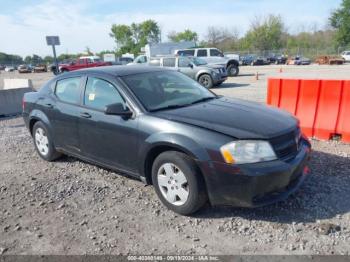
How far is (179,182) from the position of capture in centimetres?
358

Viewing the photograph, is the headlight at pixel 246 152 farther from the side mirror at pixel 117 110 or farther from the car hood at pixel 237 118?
the side mirror at pixel 117 110

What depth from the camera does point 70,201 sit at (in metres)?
4.19

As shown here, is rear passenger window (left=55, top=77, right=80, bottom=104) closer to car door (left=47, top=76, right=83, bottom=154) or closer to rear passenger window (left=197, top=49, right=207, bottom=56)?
car door (left=47, top=76, right=83, bottom=154)

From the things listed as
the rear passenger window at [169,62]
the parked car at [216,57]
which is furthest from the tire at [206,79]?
the parked car at [216,57]

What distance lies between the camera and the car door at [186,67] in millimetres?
15836

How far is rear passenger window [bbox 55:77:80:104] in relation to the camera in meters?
4.77

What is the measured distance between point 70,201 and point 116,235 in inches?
43.5

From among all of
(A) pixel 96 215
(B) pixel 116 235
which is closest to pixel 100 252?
(B) pixel 116 235

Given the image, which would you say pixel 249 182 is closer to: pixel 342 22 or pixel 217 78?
pixel 217 78

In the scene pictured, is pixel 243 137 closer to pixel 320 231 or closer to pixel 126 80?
pixel 320 231

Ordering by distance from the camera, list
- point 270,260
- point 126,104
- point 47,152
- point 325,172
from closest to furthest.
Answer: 1. point 270,260
2. point 126,104
3. point 325,172
4. point 47,152

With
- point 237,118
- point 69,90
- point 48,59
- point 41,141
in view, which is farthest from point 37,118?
point 48,59

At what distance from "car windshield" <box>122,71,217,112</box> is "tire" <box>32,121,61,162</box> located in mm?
1982

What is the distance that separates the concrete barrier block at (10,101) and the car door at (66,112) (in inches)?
240
